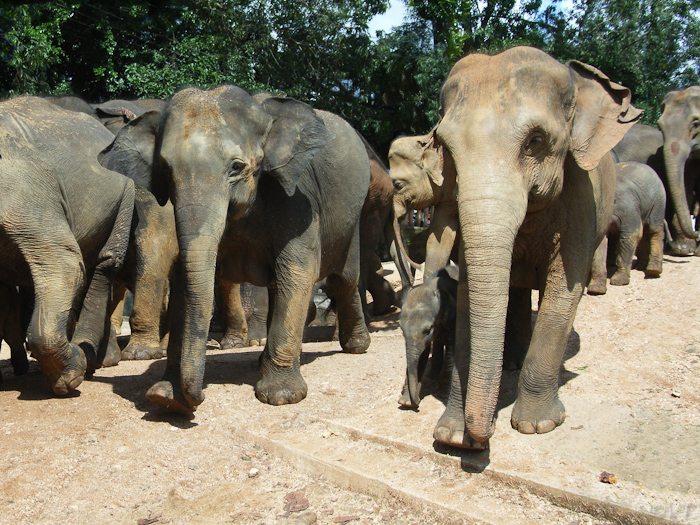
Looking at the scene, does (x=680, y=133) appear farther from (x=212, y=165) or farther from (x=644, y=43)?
(x=644, y=43)

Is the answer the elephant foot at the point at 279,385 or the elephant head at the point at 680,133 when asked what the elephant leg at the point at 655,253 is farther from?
the elephant foot at the point at 279,385

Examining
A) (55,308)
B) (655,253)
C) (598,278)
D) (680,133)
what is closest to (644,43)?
(680,133)

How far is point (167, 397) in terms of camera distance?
4.68 m

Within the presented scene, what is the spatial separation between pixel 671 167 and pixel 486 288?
761cm

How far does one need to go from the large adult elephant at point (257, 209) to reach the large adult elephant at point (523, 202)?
1332 mm

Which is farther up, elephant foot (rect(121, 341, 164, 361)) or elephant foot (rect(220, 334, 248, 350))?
elephant foot (rect(121, 341, 164, 361))

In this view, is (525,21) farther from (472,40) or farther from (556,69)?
(556,69)

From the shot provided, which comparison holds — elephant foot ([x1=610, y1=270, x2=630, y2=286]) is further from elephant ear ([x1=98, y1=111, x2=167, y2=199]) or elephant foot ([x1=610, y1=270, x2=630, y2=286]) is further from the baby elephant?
elephant ear ([x1=98, y1=111, x2=167, y2=199])

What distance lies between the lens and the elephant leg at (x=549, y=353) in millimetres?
4594

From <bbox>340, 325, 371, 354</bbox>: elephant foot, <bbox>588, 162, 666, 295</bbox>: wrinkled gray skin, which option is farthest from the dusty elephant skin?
<bbox>340, 325, 371, 354</bbox>: elephant foot

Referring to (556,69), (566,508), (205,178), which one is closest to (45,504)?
(205,178)

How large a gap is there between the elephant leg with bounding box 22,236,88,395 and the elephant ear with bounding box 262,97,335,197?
148 centimetres

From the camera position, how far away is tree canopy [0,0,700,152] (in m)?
13.8

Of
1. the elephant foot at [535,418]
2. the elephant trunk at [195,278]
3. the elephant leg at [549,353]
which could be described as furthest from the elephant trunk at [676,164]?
the elephant trunk at [195,278]
